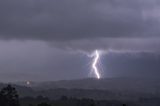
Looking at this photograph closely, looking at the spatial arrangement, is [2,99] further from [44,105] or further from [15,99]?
[44,105]

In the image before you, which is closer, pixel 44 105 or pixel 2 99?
pixel 44 105

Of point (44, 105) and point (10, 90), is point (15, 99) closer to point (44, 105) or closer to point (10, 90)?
point (10, 90)

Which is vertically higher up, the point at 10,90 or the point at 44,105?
the point at 10,90

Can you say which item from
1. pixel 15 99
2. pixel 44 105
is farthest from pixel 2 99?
pixel 44 105

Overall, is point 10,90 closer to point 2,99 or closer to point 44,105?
point 2,99

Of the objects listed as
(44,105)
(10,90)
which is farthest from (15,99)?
(44,105)

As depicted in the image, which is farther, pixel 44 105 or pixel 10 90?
pixel 10 90
